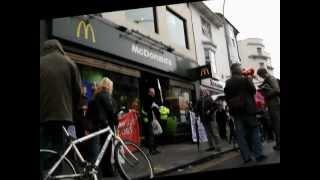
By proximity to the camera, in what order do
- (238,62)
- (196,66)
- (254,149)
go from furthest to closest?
1. (196,66)
2. (238,62)
3. (254,149)

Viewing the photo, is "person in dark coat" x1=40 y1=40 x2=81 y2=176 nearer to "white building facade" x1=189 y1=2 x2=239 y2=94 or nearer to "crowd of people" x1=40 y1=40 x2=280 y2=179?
"crowd of people" x1=40 y1=40 x2=280 y2=179

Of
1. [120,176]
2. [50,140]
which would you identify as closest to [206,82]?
[120,176]

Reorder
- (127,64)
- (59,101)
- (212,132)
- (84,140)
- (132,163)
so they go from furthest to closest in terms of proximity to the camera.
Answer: (127,64), (212,132), (132,163), (84,140), (59,101)

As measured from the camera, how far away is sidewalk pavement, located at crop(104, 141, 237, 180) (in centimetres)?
424

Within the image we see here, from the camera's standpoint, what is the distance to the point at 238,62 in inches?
187

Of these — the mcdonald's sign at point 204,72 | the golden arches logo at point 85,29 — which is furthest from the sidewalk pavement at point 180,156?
the golden arches logo at point 85,29

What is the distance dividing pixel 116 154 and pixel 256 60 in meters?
1.95

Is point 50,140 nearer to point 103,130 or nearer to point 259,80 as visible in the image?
point 103,130

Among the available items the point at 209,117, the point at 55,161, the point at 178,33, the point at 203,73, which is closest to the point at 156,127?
the point at 209,117

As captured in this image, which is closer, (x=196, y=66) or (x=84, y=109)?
(x=84, y=109)

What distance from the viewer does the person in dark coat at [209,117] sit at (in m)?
5.04

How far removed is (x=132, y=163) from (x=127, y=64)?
10.3 ft

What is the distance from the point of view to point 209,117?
5316mm

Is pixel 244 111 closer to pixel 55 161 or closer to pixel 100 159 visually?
pixel 100 159
